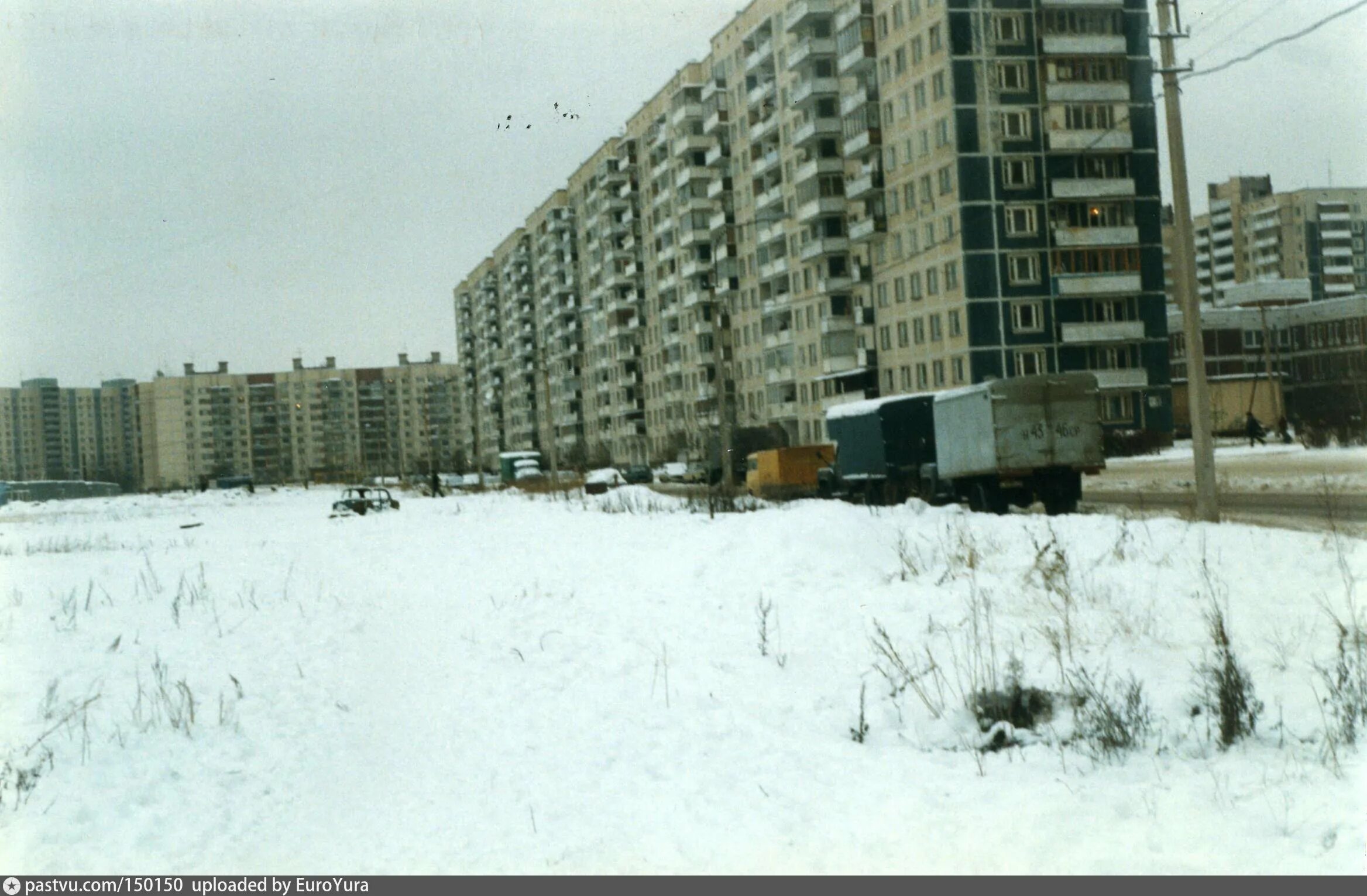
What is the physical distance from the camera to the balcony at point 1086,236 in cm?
6334

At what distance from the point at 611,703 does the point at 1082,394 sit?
18.4m

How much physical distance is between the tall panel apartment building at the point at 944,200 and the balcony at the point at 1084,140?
117mm

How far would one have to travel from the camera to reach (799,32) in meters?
74.8

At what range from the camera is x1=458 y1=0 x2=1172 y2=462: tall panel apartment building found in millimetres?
62156

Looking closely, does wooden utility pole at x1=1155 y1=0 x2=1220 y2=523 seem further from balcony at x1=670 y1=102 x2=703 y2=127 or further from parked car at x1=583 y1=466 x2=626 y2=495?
balcony at x1=670 y1=102 x2=703 y2=127

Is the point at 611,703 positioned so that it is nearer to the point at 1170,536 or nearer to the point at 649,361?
the point at 1170,536

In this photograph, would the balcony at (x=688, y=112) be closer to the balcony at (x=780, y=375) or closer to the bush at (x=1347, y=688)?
the balcony at (x=780, y=375)

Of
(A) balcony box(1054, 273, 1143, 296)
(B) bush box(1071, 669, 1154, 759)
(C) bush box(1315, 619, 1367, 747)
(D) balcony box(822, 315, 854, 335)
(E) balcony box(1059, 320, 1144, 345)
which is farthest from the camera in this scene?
(D) balcony box(822, 315, 854, 335)

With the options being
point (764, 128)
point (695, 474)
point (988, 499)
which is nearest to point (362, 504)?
point (695, 474)

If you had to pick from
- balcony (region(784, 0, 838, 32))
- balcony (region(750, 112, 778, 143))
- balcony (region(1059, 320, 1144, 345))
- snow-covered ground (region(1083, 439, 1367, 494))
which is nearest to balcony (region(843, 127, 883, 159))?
balcony (region(784, 0, 838, 32))

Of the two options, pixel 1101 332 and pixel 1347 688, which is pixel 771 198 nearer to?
pixel 1101 332

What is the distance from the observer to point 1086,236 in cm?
6347

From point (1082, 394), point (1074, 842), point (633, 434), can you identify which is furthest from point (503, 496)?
point (633, 434)

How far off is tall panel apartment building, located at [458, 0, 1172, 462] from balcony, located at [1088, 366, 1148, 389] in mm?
117
